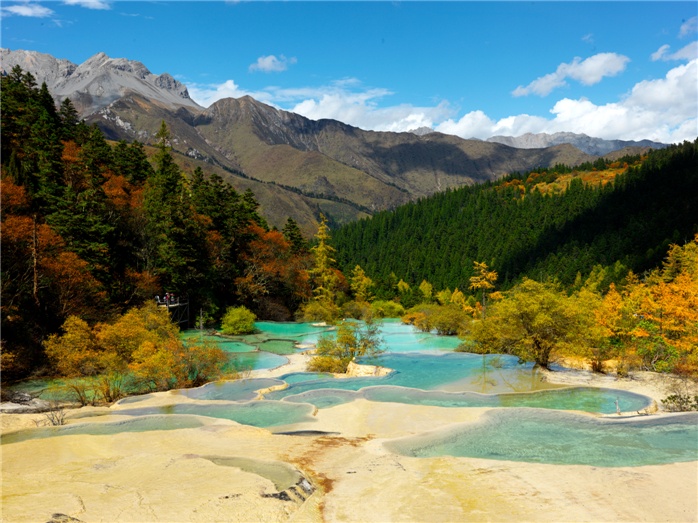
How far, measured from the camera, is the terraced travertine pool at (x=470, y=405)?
14258 millimetres

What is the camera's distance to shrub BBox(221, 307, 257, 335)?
44531 millimetres

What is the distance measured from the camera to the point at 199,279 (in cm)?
4750

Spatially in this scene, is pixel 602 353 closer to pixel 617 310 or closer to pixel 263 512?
pixel 617 310

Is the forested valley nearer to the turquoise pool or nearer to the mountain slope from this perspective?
the mountain slope

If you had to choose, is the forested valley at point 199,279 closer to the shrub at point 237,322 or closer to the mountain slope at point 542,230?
the shrub at point 237,322

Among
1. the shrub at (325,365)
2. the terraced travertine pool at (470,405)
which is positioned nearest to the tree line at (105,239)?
the terraced travertine pool at (470,405)

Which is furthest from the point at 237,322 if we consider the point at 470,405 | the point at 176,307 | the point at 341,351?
the point at 470,405

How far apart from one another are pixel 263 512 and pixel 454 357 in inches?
1088

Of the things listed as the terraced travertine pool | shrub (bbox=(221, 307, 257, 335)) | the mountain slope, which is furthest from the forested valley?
the terraced travertine pool

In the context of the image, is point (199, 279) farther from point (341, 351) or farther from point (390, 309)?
point (390, 309)

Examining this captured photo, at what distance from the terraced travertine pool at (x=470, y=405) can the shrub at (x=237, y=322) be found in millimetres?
11523

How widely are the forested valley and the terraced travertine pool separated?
304 cm

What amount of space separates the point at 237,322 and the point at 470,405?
29231 mm

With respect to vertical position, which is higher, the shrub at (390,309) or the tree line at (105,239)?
the tree line at (105,239)
